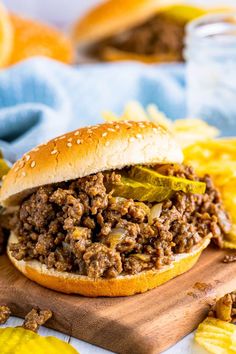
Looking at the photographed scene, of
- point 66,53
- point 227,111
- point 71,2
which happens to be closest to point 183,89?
point 227,111

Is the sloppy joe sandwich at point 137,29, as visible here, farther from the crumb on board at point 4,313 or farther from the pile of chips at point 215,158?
the crumb on board at point 4,313

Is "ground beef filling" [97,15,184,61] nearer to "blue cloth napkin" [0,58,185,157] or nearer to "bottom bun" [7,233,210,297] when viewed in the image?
"blue cloth napkin" [0,58,185,157]

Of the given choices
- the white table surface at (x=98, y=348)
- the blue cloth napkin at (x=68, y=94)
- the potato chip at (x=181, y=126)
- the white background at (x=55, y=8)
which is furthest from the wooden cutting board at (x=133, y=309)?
the white background at (x=55, y=8)

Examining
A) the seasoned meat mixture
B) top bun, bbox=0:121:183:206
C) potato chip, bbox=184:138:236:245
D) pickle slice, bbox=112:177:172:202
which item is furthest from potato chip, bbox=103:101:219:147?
the seasoned meat mixture

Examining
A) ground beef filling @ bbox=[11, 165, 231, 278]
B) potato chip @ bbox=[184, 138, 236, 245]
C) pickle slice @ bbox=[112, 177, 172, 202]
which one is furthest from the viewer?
potato chip @ bbox=[184, 138, 236, 245]

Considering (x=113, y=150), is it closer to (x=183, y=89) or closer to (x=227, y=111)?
(x=227, y=111)

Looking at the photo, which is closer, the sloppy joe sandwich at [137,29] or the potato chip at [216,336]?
the potato chip at [216,336]
